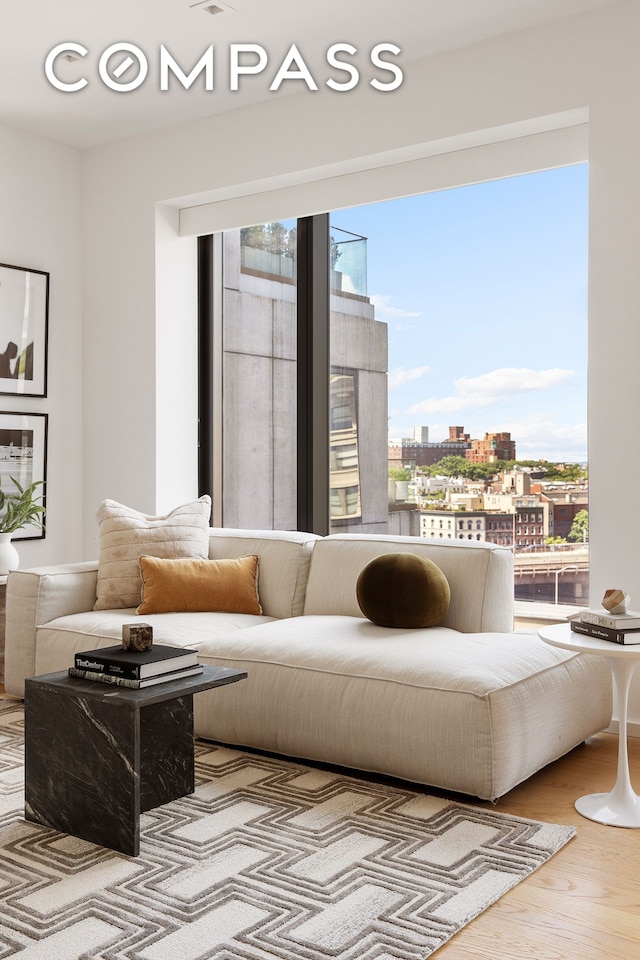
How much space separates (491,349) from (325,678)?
6.73ft

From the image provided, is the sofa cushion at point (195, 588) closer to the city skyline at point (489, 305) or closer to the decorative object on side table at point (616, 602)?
the city skyline at point (489, 305)

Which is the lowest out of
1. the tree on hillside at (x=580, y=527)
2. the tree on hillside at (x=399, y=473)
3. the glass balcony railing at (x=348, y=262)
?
the tree on hillside at (x=580, y=527)

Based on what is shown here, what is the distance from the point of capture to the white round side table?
2.62 m

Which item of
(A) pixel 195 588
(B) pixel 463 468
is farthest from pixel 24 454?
(B) pixel 463 468

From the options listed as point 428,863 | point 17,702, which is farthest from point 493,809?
point 17,702

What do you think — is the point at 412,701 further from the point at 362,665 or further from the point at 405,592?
the point at 405,592

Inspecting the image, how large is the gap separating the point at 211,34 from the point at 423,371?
178cm

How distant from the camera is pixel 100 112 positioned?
4758 mm

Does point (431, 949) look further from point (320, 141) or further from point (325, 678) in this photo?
point (320, 141)

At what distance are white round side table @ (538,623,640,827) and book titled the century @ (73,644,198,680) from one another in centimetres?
107

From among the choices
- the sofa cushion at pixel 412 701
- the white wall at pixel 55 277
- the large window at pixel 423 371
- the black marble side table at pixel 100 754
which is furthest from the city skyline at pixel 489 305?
the black marble side table at pixel 100 754

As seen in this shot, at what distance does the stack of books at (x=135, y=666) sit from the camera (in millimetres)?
2531

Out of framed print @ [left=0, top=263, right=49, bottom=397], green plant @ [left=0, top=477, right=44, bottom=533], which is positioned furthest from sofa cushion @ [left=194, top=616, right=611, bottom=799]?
framed print @ [left=0, top=263, right=49, bottom=397]

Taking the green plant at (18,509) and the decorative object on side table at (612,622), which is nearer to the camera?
the decorative object on side table at (612,622)
